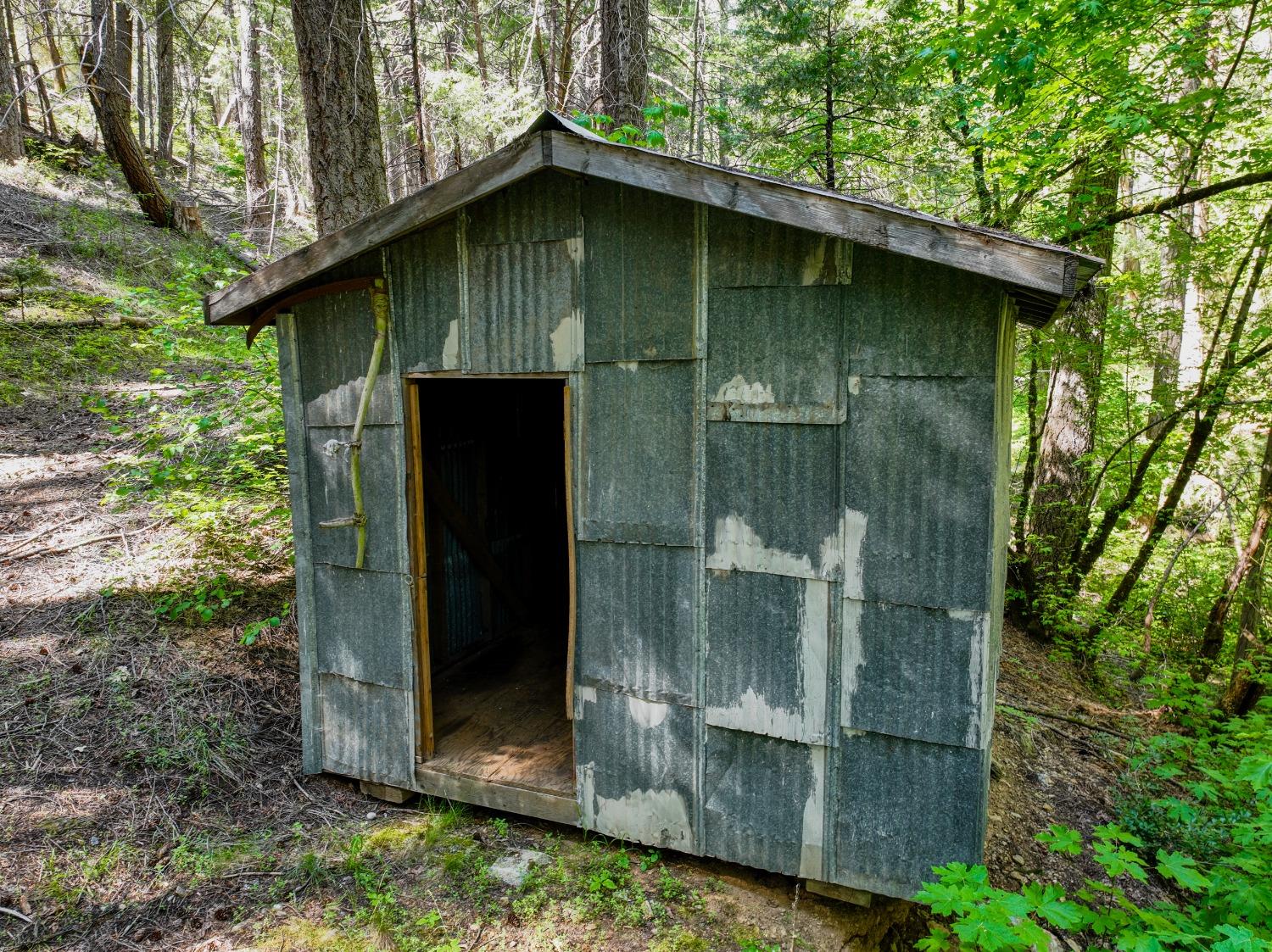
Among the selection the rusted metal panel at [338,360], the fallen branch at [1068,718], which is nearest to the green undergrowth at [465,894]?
the rusted metal panel at [338,360]

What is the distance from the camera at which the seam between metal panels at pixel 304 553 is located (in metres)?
4.05

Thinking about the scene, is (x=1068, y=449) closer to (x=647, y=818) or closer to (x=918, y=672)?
(x=918, y=672)

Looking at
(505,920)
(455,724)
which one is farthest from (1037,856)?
(455,724)

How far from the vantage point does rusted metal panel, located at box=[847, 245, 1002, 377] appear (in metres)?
2.73

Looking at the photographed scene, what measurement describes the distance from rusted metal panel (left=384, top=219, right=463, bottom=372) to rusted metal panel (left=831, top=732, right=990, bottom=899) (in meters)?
2.57

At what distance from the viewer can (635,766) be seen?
3.51 meters

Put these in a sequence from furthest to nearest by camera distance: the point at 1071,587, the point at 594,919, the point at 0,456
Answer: the point at 1071,587 < the point at 0,456 < the point at 594,919

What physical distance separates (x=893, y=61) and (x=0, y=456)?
30.7 feet

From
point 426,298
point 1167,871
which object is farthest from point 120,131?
point 1167,871

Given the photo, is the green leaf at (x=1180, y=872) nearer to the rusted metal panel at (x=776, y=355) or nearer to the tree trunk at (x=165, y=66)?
the rusted metal panel at (x=776, y=355)

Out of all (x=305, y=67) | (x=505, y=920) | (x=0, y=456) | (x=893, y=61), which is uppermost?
(x=893, y=61)

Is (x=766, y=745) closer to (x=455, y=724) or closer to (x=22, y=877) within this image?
Answer: (x=455, y=724)

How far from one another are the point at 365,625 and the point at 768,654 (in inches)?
86.8

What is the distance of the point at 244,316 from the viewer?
4.11 metres
